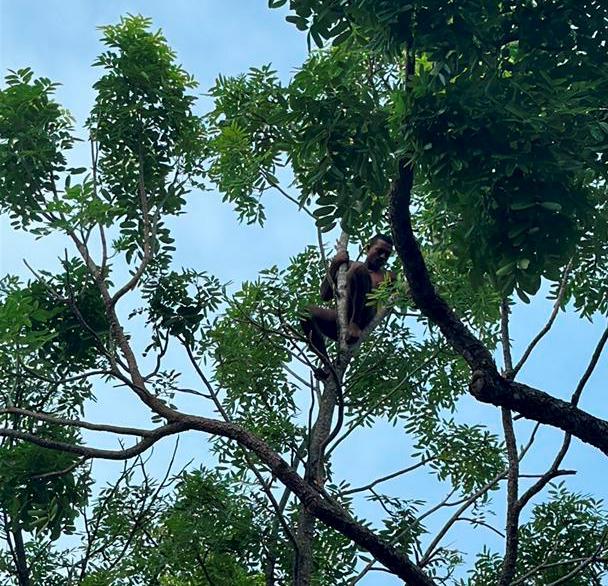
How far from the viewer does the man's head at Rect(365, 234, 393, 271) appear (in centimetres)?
962

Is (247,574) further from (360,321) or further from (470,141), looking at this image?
(470,141)

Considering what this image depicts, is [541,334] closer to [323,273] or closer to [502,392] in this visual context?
[502,392]

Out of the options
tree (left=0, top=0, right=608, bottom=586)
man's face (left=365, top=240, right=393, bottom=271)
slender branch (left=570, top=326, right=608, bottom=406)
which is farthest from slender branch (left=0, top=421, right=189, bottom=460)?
man's face (left=365, top=240, right=393, bottom=271)

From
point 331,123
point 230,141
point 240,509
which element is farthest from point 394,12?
point 240,509

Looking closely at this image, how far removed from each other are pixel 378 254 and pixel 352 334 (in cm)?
122

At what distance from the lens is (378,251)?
9.64 metres

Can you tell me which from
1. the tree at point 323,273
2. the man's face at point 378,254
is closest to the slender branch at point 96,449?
the tree at point 323,273

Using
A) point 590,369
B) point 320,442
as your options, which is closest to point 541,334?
point 590,369

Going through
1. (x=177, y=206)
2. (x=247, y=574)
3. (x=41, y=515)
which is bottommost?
(x=247, y=574)

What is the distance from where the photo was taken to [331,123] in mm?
5660

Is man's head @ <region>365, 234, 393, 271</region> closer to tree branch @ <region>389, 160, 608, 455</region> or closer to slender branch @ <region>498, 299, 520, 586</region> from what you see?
slender branch @ <region>498, 299, 520, 586</region>

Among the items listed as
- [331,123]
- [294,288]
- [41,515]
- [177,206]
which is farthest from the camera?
[294,288]

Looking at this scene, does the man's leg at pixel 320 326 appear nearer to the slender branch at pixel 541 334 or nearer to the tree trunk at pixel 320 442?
the tree trunk at pixel 320 442

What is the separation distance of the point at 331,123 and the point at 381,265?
422 centimetres
